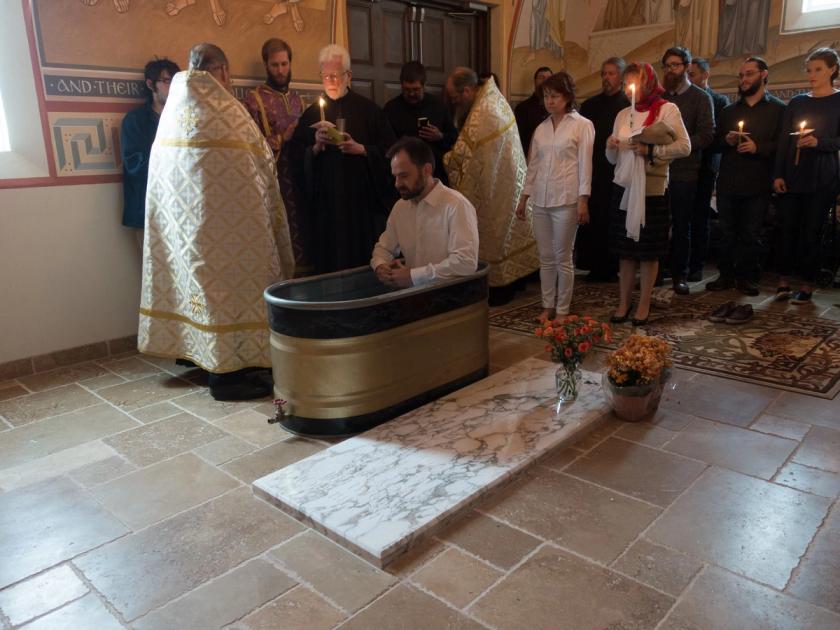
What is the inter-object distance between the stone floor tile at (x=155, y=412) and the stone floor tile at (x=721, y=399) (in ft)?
8.45

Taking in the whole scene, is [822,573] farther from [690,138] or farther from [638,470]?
[690,138]

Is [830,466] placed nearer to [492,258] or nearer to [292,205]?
[492,258]

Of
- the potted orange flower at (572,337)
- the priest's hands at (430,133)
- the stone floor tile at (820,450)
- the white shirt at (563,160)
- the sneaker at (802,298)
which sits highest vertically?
the priest's hands at (430,133)

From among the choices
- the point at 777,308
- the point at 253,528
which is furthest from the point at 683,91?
the point at 253,528

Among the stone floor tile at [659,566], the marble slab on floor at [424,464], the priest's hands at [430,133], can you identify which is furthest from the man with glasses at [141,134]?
the stone floor tile at [659,566]

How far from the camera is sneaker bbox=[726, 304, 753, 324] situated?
4789 mm

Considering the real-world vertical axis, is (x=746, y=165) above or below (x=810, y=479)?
above

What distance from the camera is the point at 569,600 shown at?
205 centimetres

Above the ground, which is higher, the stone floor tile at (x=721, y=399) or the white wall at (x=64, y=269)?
the white wall at (x=64, y=269)

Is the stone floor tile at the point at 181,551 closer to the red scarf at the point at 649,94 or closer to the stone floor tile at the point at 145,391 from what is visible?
the stone floor tile at the point at 145,391

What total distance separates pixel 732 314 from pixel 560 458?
2.54 meters

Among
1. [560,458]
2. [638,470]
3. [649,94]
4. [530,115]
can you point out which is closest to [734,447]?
[638,470]

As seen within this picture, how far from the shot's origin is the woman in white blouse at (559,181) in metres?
4.40

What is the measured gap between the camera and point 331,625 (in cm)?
199
